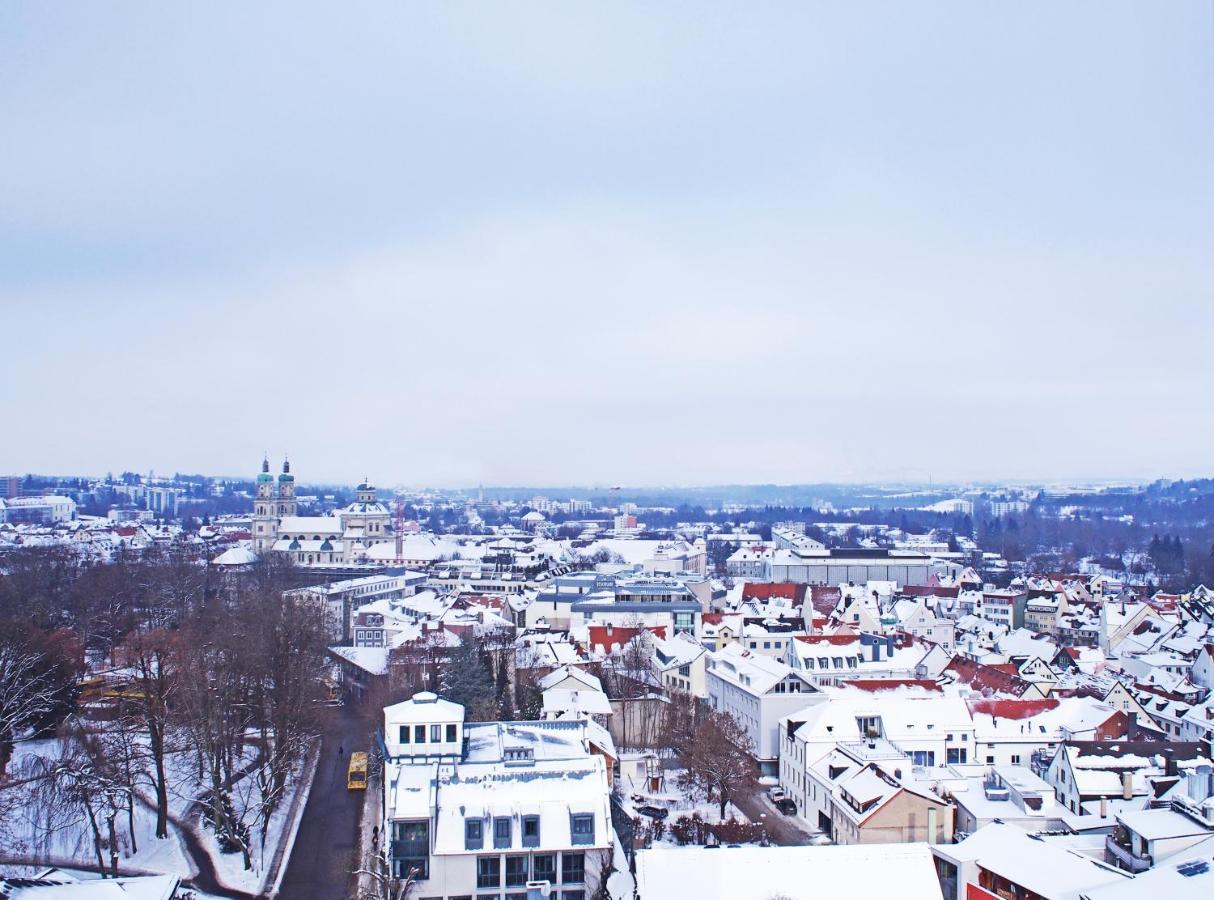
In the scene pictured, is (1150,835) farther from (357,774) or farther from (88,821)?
(88,821)

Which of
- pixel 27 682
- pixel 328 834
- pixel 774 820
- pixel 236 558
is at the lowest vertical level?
pixel 774 820

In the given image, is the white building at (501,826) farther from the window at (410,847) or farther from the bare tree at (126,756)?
the bare tree at (126,756)

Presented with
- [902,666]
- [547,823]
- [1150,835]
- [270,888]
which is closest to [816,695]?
[902,666]

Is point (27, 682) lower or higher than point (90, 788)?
higher

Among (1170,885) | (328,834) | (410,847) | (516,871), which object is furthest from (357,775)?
(1170,885)

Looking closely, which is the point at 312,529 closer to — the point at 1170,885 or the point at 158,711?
the point at 158,711

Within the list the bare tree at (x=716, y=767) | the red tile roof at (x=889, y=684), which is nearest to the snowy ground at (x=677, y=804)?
the bare tree at (x=716, y=767)

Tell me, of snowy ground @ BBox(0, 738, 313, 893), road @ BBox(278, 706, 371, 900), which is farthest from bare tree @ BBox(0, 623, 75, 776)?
road @ BBox(278, 706, 371, 900)
